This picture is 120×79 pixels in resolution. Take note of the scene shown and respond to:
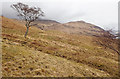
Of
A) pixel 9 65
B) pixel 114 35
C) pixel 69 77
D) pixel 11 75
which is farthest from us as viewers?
pixel 114 35

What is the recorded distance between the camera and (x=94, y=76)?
41.2 feet

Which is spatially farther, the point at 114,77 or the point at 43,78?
the point at 114,77

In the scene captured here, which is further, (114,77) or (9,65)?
(114,77)

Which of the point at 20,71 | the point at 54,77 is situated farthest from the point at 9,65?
the point at 54,77

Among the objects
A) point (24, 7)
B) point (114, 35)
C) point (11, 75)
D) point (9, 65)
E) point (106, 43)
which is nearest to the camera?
point (11, 75)

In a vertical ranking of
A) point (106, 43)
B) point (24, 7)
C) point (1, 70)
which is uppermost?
point (24, 7)

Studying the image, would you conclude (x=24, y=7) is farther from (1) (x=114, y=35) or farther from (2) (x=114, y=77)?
(2) (x=114, y=77)

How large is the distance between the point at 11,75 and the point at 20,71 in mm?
1053

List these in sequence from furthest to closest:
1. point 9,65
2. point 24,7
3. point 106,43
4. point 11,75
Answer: point 24,7
point 106,43
point 9,65
point 11,75

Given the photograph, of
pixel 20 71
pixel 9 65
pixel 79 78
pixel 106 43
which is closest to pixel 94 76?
pixel 79 78

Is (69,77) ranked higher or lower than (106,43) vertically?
lower

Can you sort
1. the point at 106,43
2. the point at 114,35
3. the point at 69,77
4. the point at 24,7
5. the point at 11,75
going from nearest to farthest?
the point at 11,75
the point at 69,77
the point at 114,35
the point at 106,43
the point at 24,7

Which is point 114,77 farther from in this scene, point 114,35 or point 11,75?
point 11,75

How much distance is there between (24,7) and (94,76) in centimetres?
2938
